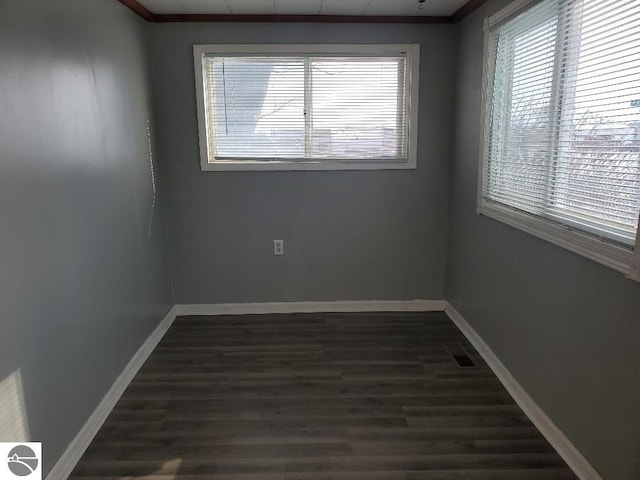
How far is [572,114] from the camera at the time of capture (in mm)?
1792

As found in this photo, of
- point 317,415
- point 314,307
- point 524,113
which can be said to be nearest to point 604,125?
point 524,113

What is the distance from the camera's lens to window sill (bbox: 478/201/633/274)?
4.91ft

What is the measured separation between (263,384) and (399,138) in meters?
1.93

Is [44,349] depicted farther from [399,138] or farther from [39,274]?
[399,138]

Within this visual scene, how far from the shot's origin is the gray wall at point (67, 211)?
1495 mm

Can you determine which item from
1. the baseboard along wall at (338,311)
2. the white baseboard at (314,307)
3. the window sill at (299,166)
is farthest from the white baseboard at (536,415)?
the window sill at (299,166)

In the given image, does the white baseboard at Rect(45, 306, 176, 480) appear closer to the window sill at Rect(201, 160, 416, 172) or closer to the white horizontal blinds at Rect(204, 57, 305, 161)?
the window sill at Rect(201, 160, 416, 172)

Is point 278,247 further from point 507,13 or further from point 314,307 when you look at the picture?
point 507,13

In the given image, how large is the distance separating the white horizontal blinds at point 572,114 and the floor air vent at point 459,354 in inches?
38.2

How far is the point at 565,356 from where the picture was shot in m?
1.84

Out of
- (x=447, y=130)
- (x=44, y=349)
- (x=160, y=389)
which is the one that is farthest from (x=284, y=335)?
(x=447, y=130)

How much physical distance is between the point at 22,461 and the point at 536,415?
2121 millimetres

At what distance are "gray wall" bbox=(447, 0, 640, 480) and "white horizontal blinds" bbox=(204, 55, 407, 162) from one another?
510 mm

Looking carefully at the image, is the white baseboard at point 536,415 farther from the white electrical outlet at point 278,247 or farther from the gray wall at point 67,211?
the gray wall at point 67,211
